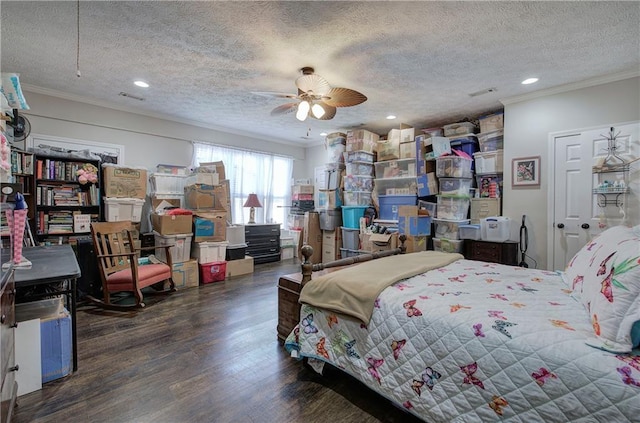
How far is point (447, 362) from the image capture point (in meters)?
1.28

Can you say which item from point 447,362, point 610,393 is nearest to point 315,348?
point 447,362

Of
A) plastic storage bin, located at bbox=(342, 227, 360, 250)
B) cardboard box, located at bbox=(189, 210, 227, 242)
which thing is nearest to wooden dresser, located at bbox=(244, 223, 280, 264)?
cardboard box, located at bbox=(189, 210, 227, 242)

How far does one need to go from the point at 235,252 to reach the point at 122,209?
1.65 metres

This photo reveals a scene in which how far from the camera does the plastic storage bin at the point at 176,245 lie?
12.7ft

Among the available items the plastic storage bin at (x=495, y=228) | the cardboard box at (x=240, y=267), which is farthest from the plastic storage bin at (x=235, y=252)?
the plastic storage bin at (x=495, y=228)

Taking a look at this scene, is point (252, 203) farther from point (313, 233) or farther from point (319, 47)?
point (319, 47)

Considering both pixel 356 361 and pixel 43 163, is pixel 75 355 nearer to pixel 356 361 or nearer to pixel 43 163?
pixel 356 361

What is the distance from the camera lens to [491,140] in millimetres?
4098

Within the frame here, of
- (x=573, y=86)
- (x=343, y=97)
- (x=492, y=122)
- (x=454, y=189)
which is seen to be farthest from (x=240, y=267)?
(x=573, y=86)

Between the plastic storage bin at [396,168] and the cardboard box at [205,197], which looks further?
the plastic storage bin at [396,168]

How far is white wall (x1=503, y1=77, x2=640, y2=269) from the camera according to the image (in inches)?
122

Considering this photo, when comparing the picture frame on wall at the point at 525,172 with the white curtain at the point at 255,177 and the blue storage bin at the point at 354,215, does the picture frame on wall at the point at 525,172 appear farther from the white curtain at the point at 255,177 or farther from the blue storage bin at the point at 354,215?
the white curtain at the point at 255,177

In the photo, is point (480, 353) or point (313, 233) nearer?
point (480, 353)

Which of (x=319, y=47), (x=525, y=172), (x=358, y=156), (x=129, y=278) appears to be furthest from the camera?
(x=358, y=156)
